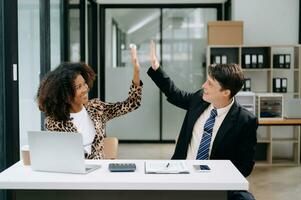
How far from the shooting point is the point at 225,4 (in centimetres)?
780

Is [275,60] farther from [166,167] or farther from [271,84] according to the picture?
[166,167]

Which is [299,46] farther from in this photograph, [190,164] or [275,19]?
[190,164]

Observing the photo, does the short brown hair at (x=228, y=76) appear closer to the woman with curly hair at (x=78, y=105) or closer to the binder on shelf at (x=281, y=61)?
the woman with curly hair at (x=78, y=105)

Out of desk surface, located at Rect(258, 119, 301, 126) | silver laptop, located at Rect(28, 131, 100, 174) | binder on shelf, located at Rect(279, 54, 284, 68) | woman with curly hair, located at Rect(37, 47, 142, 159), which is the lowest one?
desk surface, located at Rect(258, 119, 301, 126)

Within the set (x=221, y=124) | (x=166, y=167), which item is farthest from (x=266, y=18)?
(x=166, y=167)

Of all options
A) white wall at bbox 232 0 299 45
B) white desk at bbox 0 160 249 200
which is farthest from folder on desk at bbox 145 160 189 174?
white wall at bbox 232 0 299 45

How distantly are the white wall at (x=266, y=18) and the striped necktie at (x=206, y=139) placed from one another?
449 centimetres

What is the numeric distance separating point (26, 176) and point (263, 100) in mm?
4567

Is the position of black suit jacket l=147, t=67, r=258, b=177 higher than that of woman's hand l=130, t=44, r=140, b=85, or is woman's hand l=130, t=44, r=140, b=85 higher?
woman's hand l=130, t=44, r=140, b=85

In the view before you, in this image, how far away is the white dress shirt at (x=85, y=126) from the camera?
9.11ft

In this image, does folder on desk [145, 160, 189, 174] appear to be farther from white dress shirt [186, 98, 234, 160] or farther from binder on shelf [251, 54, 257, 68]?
binder on shelf [251, 54, 257, 68]

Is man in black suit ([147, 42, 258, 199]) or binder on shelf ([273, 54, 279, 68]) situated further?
binder on shelf ([273, 54, 279, 68])

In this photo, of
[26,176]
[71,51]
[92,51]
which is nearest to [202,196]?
[26,176]

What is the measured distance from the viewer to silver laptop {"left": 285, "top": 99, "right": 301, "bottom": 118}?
607 centimetres
